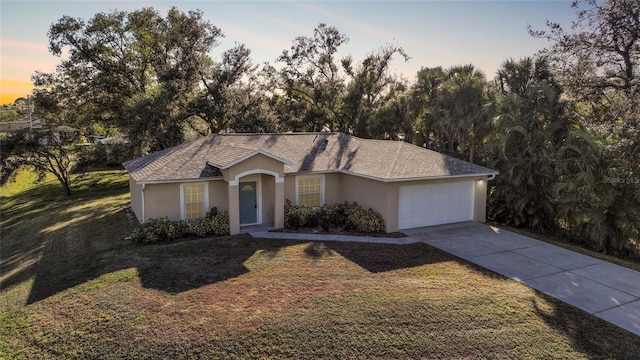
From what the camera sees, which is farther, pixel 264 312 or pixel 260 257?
pixel 260 257

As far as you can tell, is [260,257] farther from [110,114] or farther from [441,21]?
[110,114]

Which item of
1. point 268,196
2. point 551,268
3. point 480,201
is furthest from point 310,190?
point 551,268

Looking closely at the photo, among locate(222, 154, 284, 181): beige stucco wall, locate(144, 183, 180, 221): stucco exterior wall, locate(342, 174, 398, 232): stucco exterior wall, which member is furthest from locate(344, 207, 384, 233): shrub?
locate(144, 183, 180, 221): stucco exterior wall

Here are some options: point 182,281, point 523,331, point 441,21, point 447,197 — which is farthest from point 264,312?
point 441,21

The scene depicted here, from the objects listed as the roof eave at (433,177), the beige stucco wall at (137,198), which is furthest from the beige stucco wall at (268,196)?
the beige stucco wall at (137,198)

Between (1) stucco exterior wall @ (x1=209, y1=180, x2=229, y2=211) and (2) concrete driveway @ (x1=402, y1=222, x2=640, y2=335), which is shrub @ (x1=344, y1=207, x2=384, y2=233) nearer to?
(2) concrete driveway @ (x1=402, y1=222, x2=640, y2=335)
